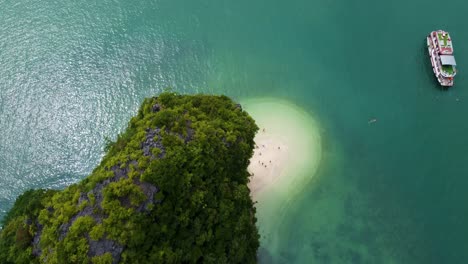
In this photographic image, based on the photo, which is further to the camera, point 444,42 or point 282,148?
point 444,42

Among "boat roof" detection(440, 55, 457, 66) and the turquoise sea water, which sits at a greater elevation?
"boat roof" detection(440, 55, 457, 66)

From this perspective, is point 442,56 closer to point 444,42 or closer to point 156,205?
point 444,42

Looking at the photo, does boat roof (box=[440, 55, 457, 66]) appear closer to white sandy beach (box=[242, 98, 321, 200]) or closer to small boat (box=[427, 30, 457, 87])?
small boat (box=[427, 30, 457, 87])

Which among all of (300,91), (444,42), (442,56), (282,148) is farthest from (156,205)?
(444,42)

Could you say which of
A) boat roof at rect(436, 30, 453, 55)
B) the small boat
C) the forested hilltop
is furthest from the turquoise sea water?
the forested hilltop

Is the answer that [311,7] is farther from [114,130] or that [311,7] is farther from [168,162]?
[168,162]

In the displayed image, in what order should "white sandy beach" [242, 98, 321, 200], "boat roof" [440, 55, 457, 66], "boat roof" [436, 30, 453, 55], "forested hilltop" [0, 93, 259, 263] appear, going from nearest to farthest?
1. "forested hilltop" [0, 93, 259, 263]
2. "white sandy beach" [242, 98, 321, 200]
3. "boat roof" [440, 55, 457, 66]
4. "boat roof" [436, 30, 453, 55]

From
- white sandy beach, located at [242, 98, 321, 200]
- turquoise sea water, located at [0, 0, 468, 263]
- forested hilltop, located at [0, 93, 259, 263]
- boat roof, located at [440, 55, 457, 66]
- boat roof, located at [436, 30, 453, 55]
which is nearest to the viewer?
forested hilltop, located at [0, 93, 259, 263]
